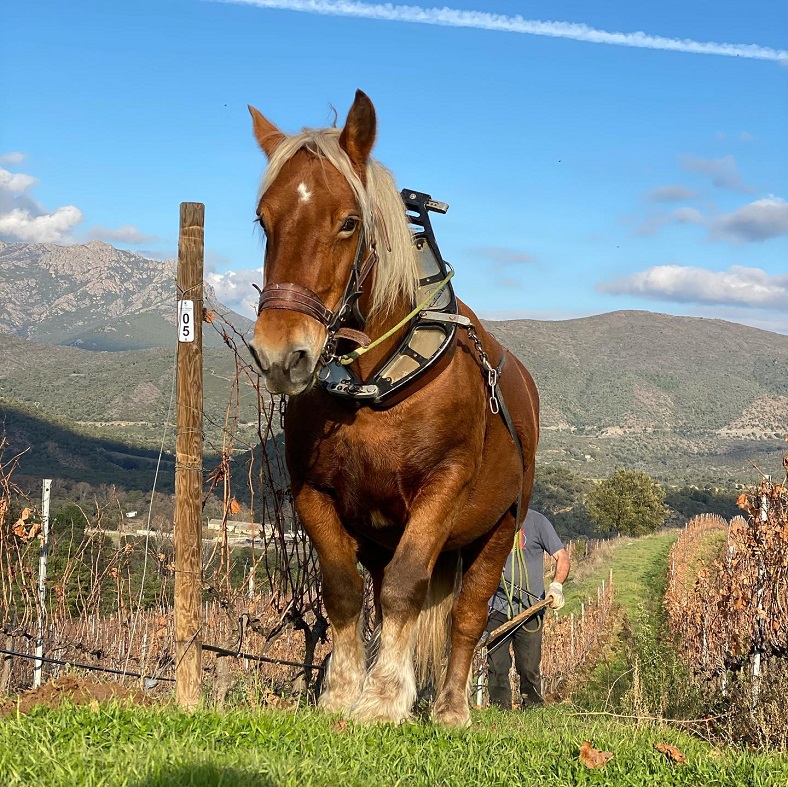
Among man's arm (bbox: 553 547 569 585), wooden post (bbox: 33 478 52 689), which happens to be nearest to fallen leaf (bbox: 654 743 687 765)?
man's arm (bbox: 553 547 569 585)

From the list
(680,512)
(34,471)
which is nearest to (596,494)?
(680,512)

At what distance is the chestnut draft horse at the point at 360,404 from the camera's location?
3785mm

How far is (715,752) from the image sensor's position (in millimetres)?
4770

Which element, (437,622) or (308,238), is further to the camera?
(437,622)

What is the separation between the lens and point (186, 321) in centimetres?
496

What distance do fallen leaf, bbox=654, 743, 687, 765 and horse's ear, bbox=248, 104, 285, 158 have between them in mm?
3450

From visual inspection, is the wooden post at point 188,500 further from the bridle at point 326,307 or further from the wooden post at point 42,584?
the wooden post at point 42,584

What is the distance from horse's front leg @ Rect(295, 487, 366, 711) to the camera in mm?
4449

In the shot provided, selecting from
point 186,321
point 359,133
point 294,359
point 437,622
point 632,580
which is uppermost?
point 359,133

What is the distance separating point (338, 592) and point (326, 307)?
1.61 metres

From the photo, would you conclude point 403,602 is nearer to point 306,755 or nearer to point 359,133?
point 306,755

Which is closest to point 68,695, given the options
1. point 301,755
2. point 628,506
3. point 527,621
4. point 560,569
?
point 301,755

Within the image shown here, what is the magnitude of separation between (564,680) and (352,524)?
14.5 m

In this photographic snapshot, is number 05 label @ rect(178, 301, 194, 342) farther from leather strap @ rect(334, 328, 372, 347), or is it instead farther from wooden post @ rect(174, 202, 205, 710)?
leather strap @ rect(334, 328, 372, 347)
